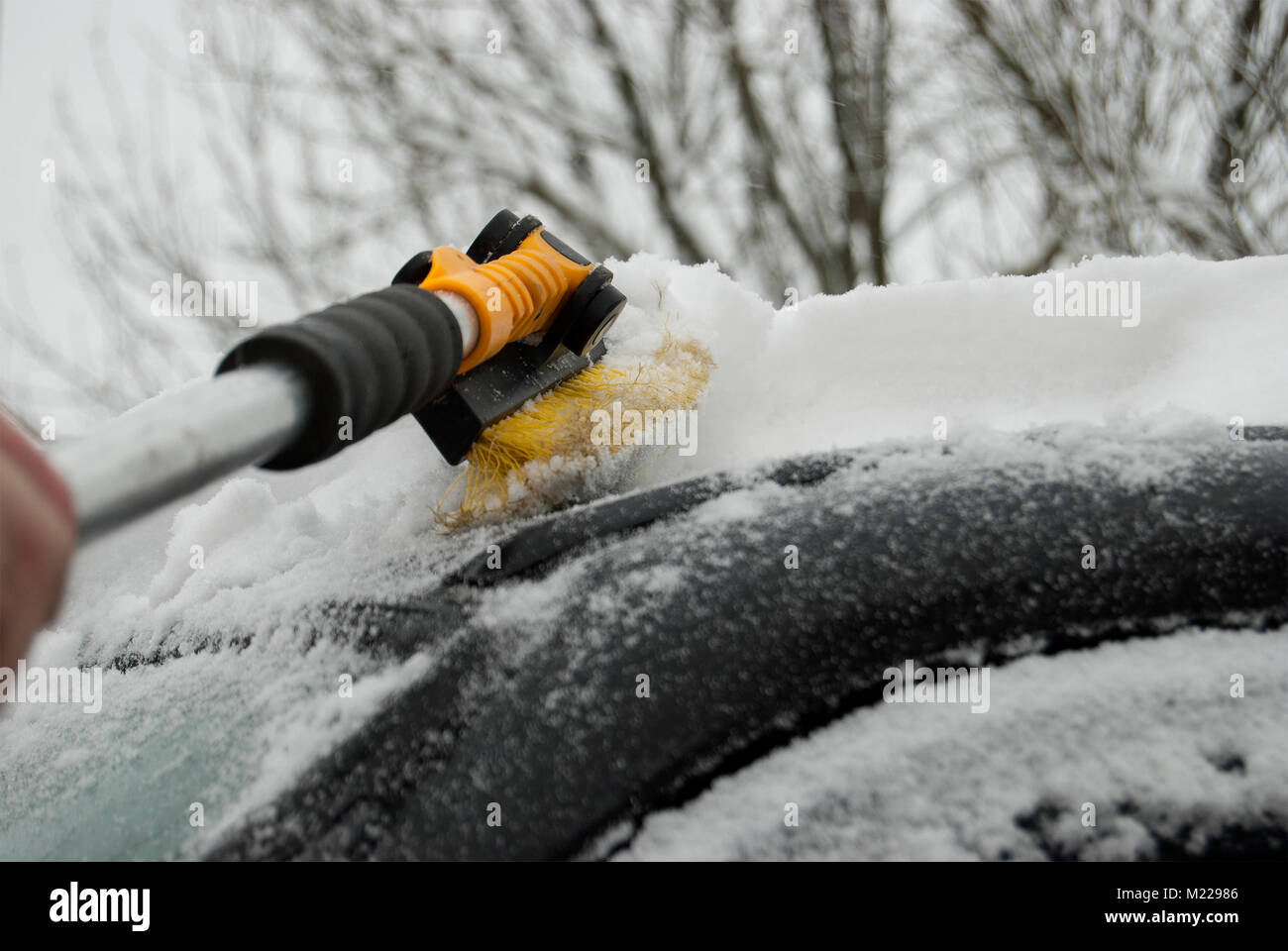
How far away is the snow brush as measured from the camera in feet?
1.71

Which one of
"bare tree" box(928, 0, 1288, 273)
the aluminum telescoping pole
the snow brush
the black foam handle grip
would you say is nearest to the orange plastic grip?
the snow brush

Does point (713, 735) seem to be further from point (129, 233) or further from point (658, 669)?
point (129, 233)

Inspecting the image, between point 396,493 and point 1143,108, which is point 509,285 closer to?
point 396,493

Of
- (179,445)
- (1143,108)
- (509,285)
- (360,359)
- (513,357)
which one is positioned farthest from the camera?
(1143,108)

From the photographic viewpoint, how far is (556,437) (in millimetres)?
1075

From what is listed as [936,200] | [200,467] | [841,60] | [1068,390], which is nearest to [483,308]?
[200,467]

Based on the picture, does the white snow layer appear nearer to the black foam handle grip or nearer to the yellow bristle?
the yellow bristle

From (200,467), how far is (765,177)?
659 cm

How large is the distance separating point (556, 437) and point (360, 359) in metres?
0.39

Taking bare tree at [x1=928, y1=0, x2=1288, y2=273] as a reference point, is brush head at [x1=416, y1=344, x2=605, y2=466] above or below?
below

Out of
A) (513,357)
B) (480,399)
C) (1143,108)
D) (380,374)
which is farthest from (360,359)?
(1143,108)

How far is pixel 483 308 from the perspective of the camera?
38.8 inches

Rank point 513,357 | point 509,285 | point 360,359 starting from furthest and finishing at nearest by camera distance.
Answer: point 513,357 < point 509,285 < point 360,359

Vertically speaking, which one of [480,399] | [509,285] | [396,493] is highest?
[509,285]
